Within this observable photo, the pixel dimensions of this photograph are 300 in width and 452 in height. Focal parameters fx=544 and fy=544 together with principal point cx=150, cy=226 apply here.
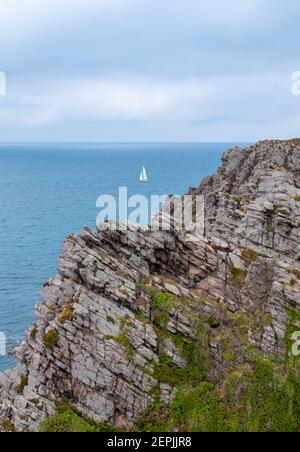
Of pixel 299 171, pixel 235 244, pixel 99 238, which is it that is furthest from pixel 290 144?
pixel 99 238

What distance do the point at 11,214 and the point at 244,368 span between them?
158 meters

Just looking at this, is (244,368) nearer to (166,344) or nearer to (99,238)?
(166,344)

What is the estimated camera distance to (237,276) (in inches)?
2185

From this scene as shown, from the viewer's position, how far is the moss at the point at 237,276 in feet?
181

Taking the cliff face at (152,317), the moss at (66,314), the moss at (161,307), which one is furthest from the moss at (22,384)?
the moss at (161,307)

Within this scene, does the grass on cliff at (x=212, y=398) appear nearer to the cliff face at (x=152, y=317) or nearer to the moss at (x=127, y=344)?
the moss at (x=127, y=344)

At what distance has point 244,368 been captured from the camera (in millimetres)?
47594

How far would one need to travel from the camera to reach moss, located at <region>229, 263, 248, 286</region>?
55.1 meters

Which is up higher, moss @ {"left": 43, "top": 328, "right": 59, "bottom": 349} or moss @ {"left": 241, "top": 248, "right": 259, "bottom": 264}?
moss @ {"left": 241, "top": 248, "right": 259, "bottom": 264}

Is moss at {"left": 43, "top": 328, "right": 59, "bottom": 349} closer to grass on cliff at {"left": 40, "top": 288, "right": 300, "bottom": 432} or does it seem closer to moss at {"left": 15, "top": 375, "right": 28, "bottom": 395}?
moss at {"left": 15, "top": 375, "right": 28, "bottom": 395}

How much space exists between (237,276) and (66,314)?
18.3m

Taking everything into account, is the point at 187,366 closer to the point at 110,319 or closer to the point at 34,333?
the point at 110,319

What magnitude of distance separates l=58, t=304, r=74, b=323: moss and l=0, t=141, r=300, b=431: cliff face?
0.29 feet

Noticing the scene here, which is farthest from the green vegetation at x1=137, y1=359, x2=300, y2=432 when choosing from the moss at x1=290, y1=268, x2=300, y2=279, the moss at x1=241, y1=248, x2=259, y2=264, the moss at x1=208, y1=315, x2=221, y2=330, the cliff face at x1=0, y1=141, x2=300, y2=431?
the moss at x1=241, y1=248, x2=259, y2=264
